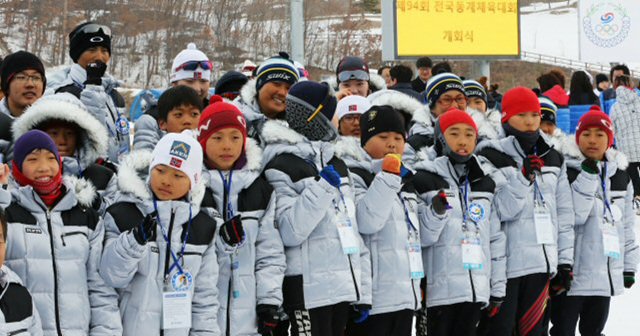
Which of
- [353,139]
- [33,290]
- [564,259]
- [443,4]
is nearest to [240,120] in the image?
[353,139]

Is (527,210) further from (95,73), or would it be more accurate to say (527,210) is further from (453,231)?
(95,73)

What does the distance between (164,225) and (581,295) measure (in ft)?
10.4

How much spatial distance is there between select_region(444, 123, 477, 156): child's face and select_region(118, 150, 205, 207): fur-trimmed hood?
1.69 metres

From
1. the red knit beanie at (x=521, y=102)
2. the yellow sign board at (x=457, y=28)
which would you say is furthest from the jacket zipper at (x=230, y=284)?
the yellow sign board at (x=457, y=28)

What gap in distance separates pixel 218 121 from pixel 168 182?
18.4 inches

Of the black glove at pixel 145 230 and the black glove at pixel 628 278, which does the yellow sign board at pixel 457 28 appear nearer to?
the black glove at pixel 628 278

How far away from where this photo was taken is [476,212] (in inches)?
206

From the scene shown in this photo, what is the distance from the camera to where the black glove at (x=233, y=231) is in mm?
3914

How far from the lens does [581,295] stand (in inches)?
235

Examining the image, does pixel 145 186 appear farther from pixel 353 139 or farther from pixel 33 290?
pixel 353 139

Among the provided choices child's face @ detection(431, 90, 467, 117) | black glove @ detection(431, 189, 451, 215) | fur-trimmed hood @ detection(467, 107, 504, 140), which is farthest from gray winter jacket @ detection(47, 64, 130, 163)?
fur-trimmed hood @ detection(467, 107, 504, 140)

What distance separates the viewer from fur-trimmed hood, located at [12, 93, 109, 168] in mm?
4043

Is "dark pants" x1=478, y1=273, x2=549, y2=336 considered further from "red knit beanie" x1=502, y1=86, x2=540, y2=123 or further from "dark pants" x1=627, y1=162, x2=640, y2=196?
"dark pants" x1=627, y1=162, x2=640, y2=196

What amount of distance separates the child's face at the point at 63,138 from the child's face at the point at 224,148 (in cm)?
60
